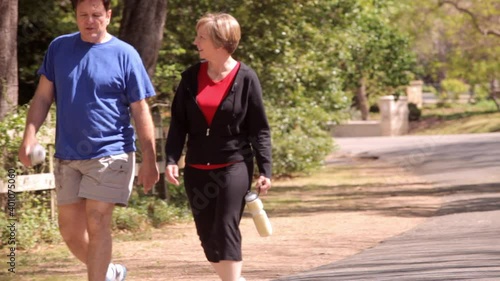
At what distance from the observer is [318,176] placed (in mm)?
27297

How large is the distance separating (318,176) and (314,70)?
4162 millimetres

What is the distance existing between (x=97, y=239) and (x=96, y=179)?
0.35m

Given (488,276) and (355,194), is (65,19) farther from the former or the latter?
(488,276)

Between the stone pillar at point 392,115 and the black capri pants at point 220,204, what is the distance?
44204 mm

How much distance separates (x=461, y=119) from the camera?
5619 cm

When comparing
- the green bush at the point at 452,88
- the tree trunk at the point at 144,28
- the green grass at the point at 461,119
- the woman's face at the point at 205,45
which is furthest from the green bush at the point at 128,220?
the green bush at the point at 452,88

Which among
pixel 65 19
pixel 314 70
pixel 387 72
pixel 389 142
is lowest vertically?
pixel 389 142

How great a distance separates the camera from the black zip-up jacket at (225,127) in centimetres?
718

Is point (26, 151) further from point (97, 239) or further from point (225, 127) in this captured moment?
point (225, 127)

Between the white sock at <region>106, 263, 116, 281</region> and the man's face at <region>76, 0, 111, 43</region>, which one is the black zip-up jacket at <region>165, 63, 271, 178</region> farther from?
the white sock at <region>106, 263, 116, 281</region>

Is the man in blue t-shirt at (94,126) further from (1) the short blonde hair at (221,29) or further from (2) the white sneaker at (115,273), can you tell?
(1) the short blonde hair at (221,29)

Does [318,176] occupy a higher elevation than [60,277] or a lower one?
lower

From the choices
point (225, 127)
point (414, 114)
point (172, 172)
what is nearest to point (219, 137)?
point (225, 127)

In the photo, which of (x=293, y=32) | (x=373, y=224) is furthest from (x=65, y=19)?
(x=373, y=224)
